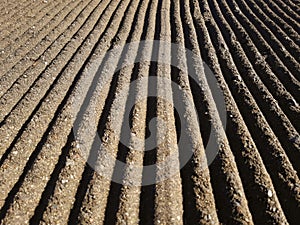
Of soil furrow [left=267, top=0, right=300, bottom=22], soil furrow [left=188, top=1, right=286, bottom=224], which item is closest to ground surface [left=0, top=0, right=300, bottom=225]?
soil furrow [left=188, top=1, right=286, bottom=224]

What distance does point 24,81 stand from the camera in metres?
6.75

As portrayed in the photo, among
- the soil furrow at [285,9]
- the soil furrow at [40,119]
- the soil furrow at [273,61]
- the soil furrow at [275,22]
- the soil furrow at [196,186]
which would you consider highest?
the soil furrow at [285,9]

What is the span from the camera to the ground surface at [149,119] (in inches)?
166

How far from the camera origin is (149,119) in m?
5.78

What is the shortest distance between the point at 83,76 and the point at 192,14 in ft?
15.3

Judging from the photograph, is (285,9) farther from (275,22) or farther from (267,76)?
(267,76)

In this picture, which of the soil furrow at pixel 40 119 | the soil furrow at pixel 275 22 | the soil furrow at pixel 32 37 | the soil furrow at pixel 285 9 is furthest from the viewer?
the soil furrow at pixel 285 9

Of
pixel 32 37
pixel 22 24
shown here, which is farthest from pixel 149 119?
pixel 22 24

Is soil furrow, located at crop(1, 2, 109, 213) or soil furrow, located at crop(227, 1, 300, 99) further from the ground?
soil furrow, located at crop(227, 1, 300, 99)

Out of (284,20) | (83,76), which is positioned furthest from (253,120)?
(284,20)

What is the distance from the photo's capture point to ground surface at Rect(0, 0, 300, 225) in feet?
13.8

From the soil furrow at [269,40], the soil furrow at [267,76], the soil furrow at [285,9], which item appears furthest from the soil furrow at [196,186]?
the soil furrow at [285,9]

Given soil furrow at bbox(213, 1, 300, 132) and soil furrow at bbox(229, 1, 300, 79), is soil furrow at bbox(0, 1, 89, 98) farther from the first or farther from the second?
soil furrow at bbox(229, 1, 300, 79)

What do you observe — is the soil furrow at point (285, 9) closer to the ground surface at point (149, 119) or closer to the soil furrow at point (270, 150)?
the ground surface at point (149, 119)
